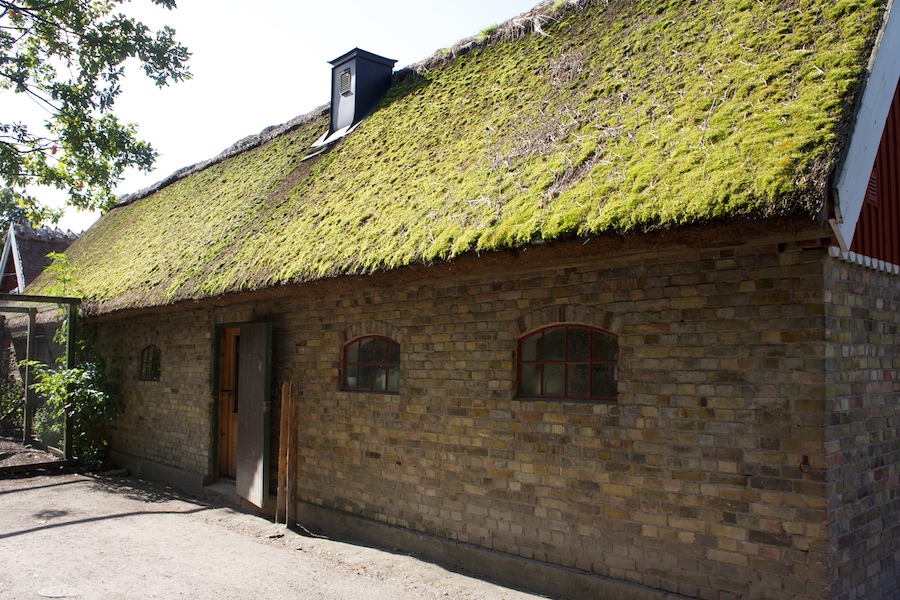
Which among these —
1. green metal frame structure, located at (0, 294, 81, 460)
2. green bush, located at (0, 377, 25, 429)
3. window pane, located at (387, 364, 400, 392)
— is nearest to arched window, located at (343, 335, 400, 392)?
window pane, located at (387, 364, 400, 392)

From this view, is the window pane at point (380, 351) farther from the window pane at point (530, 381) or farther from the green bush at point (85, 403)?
the green bush at point (85, 403)

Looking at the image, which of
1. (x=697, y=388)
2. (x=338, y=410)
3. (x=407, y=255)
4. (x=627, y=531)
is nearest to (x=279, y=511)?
(x=338, y=410)

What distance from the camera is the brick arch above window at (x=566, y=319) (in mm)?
5664

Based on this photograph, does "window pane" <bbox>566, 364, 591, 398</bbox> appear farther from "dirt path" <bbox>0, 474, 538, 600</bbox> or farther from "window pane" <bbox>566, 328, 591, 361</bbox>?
"dirt path" <bbox>0, 474, 538, 600</bbox>

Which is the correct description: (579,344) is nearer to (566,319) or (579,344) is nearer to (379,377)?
(566,319)

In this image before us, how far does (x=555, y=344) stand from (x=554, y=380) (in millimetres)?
307

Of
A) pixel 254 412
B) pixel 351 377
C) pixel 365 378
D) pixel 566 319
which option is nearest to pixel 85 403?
pixel 254 412

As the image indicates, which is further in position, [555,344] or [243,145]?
[243,145]

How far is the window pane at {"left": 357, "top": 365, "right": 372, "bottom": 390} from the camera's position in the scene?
8.00 meters

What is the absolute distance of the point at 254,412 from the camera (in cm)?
945

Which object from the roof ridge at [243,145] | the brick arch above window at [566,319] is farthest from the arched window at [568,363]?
the roof ridge at [243,145]

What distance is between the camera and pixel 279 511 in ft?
28.6

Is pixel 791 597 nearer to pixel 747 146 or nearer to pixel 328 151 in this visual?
pixel 747 146

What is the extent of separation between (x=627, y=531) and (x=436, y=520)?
7.10 ft
